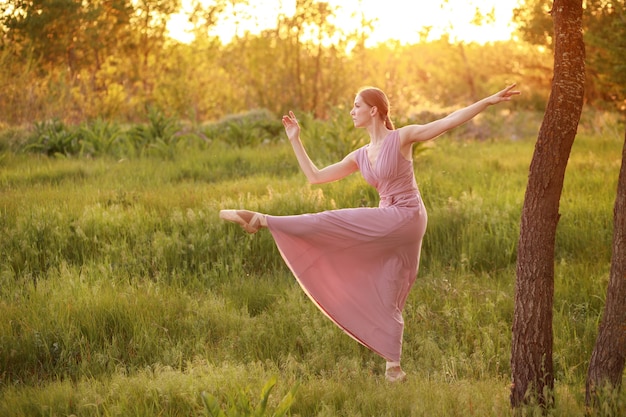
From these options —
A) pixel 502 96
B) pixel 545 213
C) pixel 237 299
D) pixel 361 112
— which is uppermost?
pixel 502 96

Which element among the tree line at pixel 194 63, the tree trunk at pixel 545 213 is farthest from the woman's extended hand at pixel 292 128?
the tree line at pixel 194 63

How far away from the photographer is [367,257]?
5.25 meters

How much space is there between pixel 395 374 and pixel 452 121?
171cm

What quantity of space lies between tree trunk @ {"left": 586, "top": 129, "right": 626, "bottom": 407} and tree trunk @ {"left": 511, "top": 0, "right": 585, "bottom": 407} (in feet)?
0.87

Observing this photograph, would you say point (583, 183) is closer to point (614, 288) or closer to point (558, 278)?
point (558, 278)

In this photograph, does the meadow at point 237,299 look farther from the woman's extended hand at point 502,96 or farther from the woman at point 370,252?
the woman's extended hand at point 502,96

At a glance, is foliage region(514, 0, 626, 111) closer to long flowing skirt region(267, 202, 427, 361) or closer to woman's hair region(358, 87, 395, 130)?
woman's hair region(358, 87, 395, 130)

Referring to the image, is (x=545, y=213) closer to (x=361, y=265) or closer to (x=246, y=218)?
(x=361, y=265)

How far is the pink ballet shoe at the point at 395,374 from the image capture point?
5.08 m

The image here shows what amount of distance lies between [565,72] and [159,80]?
67.0ft

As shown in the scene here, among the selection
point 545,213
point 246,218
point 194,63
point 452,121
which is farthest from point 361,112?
point 194,63

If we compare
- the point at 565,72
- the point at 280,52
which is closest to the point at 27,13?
the point at 280,52

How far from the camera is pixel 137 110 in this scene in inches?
846

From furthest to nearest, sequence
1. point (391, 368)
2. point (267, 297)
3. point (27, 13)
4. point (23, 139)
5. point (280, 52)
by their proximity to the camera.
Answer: point (280, 52) → point (27, 13) → point (23, 139) → point (267, 297) → point (391, 368)
